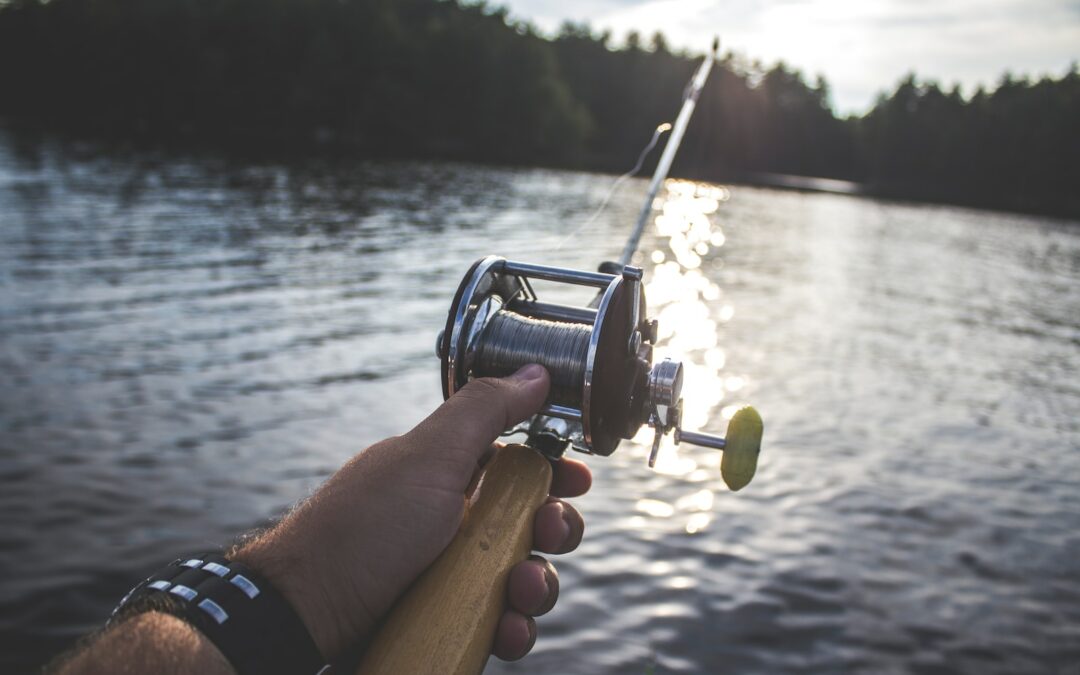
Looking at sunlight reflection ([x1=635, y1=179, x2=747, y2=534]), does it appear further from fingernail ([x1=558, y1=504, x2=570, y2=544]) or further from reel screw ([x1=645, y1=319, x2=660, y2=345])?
fingernail ([x1=558, y1=504, x2=570, y2=544])

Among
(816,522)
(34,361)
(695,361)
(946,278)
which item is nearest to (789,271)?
(946,278)

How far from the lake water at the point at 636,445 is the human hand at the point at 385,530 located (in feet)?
11.7

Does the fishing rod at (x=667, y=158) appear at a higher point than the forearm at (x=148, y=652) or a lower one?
higher

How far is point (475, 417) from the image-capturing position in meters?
1.97

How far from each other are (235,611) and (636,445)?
25.2ft

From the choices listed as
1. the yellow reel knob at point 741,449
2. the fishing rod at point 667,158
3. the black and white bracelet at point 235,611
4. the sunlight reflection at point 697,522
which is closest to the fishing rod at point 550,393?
the yellow reel knob at point 741,449

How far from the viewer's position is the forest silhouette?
75.6 m

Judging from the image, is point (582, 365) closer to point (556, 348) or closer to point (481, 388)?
point (556, 348)

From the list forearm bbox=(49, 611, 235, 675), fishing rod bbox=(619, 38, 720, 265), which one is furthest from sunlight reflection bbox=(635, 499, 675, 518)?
forearm bbox=(49, 611, 235, 675)

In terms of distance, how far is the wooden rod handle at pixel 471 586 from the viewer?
1664 millimetres

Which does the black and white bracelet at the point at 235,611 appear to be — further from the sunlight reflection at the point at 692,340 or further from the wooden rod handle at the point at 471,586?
the sunlight reflection at the point at 692,340

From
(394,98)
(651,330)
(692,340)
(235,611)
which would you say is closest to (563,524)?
(651,330)

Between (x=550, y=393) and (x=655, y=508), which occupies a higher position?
(x=550, y=393)

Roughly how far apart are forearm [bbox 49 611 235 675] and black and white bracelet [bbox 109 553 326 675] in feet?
0.07
